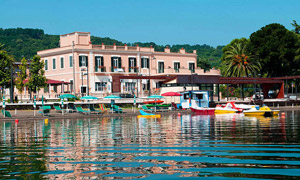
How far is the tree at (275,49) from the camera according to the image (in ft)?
303

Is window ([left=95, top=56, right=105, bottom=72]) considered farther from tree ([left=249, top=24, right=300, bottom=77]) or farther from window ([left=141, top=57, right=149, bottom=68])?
tree ([left=249, top=24, right=300, bottom=77])

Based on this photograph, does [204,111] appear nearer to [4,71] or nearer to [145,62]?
[4,71]

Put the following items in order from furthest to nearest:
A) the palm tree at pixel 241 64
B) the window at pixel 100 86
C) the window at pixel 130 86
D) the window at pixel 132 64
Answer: the palm tree at pixel 241 64 < the window at pixel 132 64 < the window at pixel 130 86 < the window at pixel 100 86

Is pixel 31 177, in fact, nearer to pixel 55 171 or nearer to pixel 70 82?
pixel 55 171

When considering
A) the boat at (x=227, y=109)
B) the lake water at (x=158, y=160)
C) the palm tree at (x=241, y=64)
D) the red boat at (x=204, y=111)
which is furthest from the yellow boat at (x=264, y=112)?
the palm tree at (x=241, y=64)

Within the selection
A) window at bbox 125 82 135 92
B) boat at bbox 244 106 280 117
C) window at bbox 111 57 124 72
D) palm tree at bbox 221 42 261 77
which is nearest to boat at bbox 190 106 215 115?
boat at bbox 244 106 280 117

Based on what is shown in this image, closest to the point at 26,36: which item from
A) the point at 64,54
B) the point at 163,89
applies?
the point at 64,54

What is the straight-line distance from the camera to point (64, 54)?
268 ft

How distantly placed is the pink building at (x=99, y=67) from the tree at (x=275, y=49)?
1784 centimetres

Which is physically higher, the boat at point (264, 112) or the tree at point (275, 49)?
the tree at point (275, 49)

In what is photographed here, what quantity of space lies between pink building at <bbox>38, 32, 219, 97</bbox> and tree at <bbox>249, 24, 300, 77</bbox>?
17845 mm

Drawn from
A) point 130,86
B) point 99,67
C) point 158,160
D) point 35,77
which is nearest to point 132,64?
point 130,86

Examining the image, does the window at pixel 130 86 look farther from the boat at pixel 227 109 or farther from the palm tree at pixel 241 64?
the boat at pixel 227 109

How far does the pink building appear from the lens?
262ft
